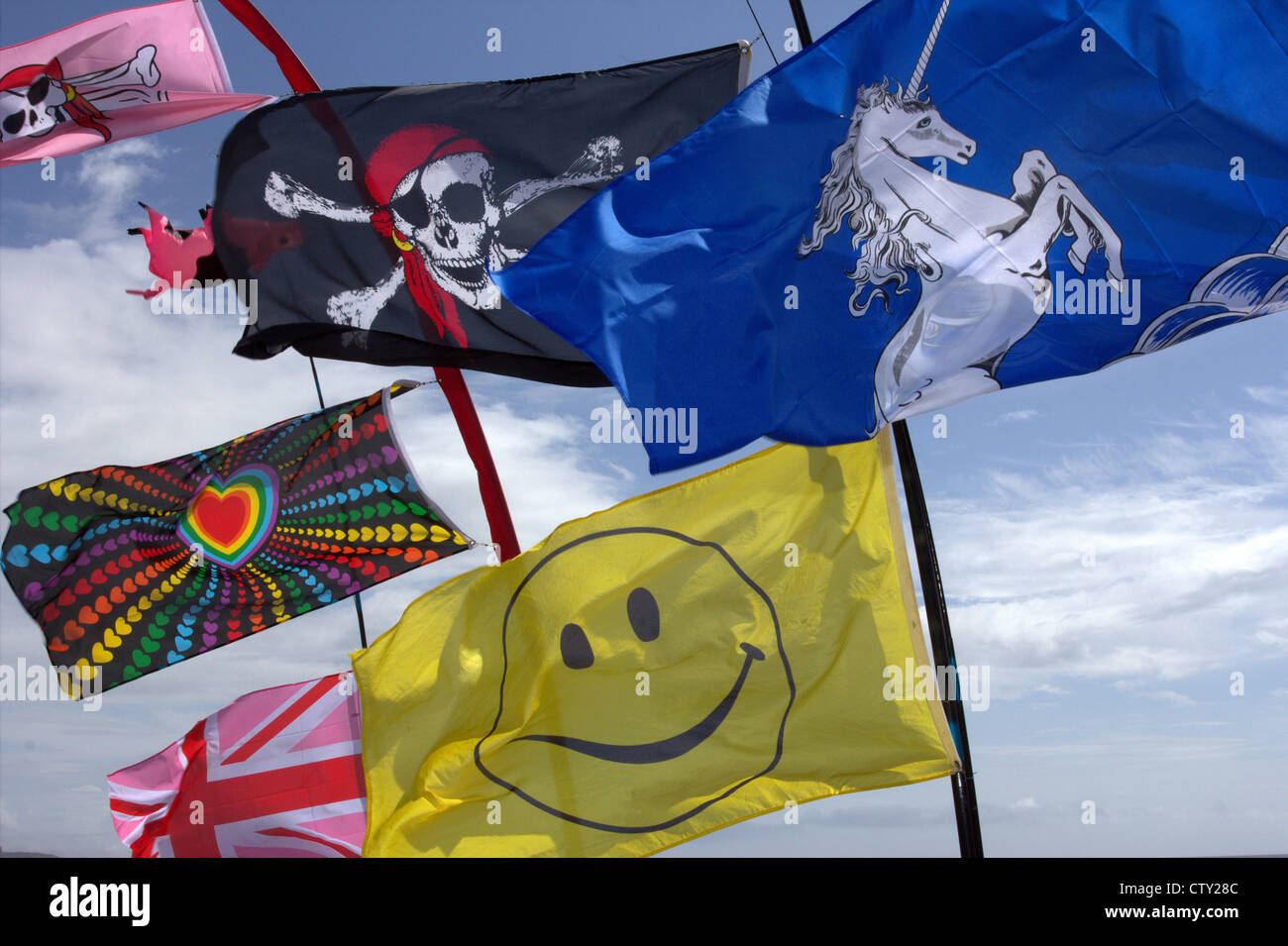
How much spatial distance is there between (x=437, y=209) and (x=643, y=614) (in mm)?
4519

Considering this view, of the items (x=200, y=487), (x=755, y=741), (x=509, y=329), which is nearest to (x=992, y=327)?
Result: (x=755, y=741)

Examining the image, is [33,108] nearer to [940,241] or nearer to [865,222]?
[865,222]

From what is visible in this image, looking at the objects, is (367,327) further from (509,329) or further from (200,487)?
(200,487)

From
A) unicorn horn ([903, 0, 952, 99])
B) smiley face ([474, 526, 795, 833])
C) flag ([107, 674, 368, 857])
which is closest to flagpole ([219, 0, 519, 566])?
smiley face ([474, 526, 795, 833])

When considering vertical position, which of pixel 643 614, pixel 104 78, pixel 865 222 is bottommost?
pixel 643 614

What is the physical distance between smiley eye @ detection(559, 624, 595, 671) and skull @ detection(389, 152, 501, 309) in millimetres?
3194

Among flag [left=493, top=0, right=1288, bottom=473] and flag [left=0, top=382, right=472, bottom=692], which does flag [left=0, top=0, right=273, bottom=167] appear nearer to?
flag [left=0, top=382, right=472, bottom=692]

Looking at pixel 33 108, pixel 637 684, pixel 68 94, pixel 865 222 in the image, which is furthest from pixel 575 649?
pixel 33 108

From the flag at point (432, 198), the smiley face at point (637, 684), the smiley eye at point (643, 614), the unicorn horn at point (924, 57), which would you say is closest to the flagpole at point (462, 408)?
the flag at point (432, 198)

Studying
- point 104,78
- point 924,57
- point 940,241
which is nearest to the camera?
point 940,241

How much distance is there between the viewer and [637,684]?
8.96 meters

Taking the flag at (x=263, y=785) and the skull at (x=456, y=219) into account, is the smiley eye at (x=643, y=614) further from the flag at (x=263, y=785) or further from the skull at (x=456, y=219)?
the flag at (x=263, y=785)

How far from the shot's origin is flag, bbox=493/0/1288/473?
6.73 m

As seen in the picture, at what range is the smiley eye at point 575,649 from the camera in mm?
9180
